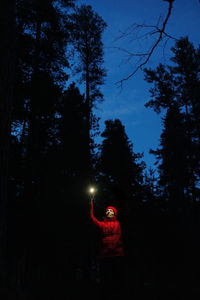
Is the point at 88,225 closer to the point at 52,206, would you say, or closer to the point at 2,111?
→ the point at 52,206

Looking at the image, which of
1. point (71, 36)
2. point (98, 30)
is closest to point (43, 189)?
point (71, 36)

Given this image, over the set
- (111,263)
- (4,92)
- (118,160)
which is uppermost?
(118,160)

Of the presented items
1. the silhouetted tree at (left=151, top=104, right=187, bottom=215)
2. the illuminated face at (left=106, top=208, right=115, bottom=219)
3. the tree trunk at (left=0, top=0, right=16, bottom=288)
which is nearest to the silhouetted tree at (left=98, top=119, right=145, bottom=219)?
the silhouetted tree at (left=151, top=104, right=187, bottom=215)

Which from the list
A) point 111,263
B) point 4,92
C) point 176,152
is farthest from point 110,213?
point 176,152

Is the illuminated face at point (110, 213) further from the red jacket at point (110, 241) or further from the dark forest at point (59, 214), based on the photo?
the dark forest at point (59, 214)

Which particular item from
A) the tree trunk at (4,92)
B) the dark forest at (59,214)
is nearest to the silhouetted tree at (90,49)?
the dark forest at (59,214)

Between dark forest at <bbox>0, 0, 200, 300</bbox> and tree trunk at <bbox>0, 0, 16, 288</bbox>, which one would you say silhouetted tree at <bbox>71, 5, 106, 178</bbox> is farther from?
A: tree trunk at <bbox>0, 0, 16, 288</bbox>

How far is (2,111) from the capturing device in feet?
11.5

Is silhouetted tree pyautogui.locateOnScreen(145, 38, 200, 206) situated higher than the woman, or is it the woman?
silhouetted tree pyautogui.locateOnScreen(145, 38, 200, 206)

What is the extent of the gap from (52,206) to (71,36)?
28.3 feet

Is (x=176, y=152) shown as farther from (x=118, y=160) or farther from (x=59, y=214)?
(x=59, y=214)

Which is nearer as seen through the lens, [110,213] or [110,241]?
[110,241]

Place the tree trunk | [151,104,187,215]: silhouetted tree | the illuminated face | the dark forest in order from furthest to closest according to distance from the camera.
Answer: [151,104,187,215]: silhouetted tree → the dark forest → the illuminated face → the tree trunk

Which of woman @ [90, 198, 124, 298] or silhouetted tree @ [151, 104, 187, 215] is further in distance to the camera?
silhouetted tree @ [151, 104, 187, 215]
